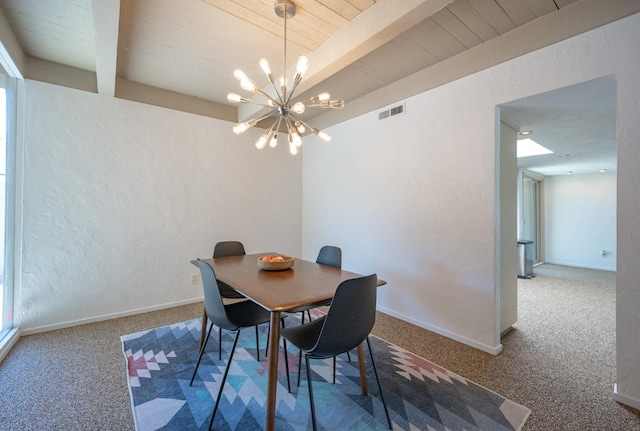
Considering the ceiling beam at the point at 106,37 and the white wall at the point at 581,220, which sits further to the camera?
the white wall at the point at 581,220

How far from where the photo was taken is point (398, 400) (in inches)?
68.0

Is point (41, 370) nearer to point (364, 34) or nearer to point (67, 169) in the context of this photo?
point (67, 169)

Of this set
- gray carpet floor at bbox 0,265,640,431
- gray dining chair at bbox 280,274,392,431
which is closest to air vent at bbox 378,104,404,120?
gray dining chair at bbox 280,274,392,431

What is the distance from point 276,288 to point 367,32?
1853 mm

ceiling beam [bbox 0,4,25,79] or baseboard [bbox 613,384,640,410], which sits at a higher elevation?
ceiling beam [bbox 0,4,25,79]

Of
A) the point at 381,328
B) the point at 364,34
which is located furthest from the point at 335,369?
the point at 364,34

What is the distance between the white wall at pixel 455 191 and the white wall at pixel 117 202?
160 centimetres

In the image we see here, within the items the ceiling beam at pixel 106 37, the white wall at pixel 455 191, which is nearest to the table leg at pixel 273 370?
the white wall at pixel 455 191

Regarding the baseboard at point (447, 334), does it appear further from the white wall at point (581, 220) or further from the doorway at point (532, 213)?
the white wall at point (581, 220)

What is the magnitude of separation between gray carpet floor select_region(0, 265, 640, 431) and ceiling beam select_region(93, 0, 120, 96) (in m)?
2.40

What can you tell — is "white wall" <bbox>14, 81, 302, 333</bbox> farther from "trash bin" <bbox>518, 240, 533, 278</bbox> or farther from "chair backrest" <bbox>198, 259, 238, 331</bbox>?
"trash bin" <bbox>518, 240, 533, 278</bbox>

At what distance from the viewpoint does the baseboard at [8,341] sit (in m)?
2.18

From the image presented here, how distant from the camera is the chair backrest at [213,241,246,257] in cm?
289

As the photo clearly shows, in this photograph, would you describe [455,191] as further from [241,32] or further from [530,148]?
[530,148]
